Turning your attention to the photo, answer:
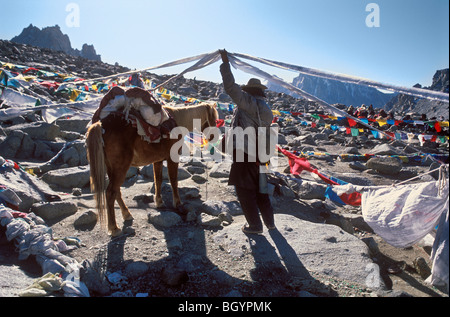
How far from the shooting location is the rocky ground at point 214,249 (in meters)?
2.73

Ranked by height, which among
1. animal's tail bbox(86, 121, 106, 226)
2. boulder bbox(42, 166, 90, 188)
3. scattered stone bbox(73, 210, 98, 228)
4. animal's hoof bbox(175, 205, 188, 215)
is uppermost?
animal's tail bbox(86, 121, 106, 226)

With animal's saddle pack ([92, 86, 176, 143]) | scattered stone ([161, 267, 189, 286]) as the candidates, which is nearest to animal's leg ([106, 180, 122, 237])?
animal's saddle pack ([92, 86, 176, 143])

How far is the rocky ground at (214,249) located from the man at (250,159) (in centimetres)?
27

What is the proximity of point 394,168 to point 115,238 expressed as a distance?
23.5 ft

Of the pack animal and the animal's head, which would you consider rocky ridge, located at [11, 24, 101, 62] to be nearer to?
the animal's head

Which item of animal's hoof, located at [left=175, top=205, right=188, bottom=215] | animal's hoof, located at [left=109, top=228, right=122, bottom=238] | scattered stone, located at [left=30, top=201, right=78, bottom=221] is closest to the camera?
animal's hoof, located at [left=109, top=228, right=122, bottom=238]

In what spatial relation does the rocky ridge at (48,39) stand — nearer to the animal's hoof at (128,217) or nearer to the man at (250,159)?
the animal's hoof at (128,217)

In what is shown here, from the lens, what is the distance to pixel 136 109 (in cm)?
389

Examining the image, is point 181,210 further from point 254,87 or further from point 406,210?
point 406,210

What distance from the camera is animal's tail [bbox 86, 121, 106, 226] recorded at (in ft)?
11.4

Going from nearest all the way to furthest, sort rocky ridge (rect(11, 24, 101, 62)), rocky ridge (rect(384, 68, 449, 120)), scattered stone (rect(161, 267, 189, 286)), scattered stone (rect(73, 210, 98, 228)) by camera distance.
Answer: scattered stone (rect(161, 267, 189, 286))
scattered stone (rect(73, 210, 98, 228))
rocky ridge (rect(384, 68, 449, 120))
rocky ridge (rect(11, 24, 101, 62))

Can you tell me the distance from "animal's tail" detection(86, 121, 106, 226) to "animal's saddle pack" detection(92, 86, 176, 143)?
0.30 m
